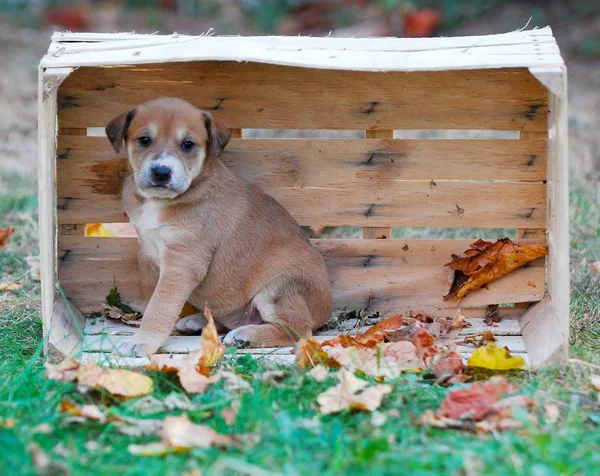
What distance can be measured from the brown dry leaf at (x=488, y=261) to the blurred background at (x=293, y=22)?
4.12 meters

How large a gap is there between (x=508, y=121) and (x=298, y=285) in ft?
5.12

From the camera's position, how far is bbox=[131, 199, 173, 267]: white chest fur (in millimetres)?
4332

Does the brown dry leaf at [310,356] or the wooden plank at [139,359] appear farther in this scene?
the wooden plank at [139,359]

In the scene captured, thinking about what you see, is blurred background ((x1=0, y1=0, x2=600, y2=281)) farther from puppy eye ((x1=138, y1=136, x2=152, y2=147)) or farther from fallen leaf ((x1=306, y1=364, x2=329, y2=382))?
fallen leaf ((x1=306, y1=364, x2=329, y2=382))

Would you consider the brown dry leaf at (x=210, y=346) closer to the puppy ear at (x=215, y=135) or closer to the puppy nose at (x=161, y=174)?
the puppy nose at (x=161, y=174)

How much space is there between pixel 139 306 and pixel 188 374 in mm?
1588

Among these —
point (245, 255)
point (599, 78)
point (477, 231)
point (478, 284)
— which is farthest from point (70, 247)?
point (599, 78)

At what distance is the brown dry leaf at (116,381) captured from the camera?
10.9ft

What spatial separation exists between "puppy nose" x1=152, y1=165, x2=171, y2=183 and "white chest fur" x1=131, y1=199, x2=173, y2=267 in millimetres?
283

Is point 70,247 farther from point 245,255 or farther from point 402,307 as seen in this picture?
point 402,307

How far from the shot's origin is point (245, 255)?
4551 mm

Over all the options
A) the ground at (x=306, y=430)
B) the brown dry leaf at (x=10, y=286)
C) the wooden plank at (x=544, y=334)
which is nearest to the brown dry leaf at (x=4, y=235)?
the brown dry leaf at (x=10, y=286)

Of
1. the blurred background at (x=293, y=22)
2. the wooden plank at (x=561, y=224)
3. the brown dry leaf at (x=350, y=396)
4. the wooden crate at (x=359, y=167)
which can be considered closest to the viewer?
the brown dry leaf at (x=350, y=396)

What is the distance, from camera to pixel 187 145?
426 cm
